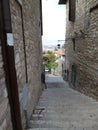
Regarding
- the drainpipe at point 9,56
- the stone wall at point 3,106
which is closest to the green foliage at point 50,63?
the drainpipe at point 9,56

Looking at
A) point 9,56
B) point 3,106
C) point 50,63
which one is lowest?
point 50,63

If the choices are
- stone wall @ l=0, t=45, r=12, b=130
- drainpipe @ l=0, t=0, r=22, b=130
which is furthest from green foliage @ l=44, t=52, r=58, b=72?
stone wall @ l=0, t=45, r=12, b=130

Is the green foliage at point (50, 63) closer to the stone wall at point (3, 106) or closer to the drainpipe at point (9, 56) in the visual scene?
the drainpipe at point (9, 56)

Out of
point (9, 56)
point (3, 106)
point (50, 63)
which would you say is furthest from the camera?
point (50, 63)

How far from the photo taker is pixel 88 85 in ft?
26.3

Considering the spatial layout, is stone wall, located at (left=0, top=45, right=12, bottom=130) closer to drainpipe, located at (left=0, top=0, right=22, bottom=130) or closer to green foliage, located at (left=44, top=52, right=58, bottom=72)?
drainpipe, located at (left=0, top=0, right=22, bottom=130)

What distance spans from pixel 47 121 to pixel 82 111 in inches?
45.8

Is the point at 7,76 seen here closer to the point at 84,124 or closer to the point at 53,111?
the point at 84,124

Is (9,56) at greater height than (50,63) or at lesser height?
greater

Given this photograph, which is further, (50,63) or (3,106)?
(50,63)

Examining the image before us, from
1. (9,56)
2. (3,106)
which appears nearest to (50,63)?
(9,56)

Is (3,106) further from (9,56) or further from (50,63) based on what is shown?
(50,63)

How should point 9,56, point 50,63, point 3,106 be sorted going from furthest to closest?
point 50,63 < point 9,56 < point 3,106

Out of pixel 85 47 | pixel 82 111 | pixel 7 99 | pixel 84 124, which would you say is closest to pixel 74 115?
pixel 82 111
